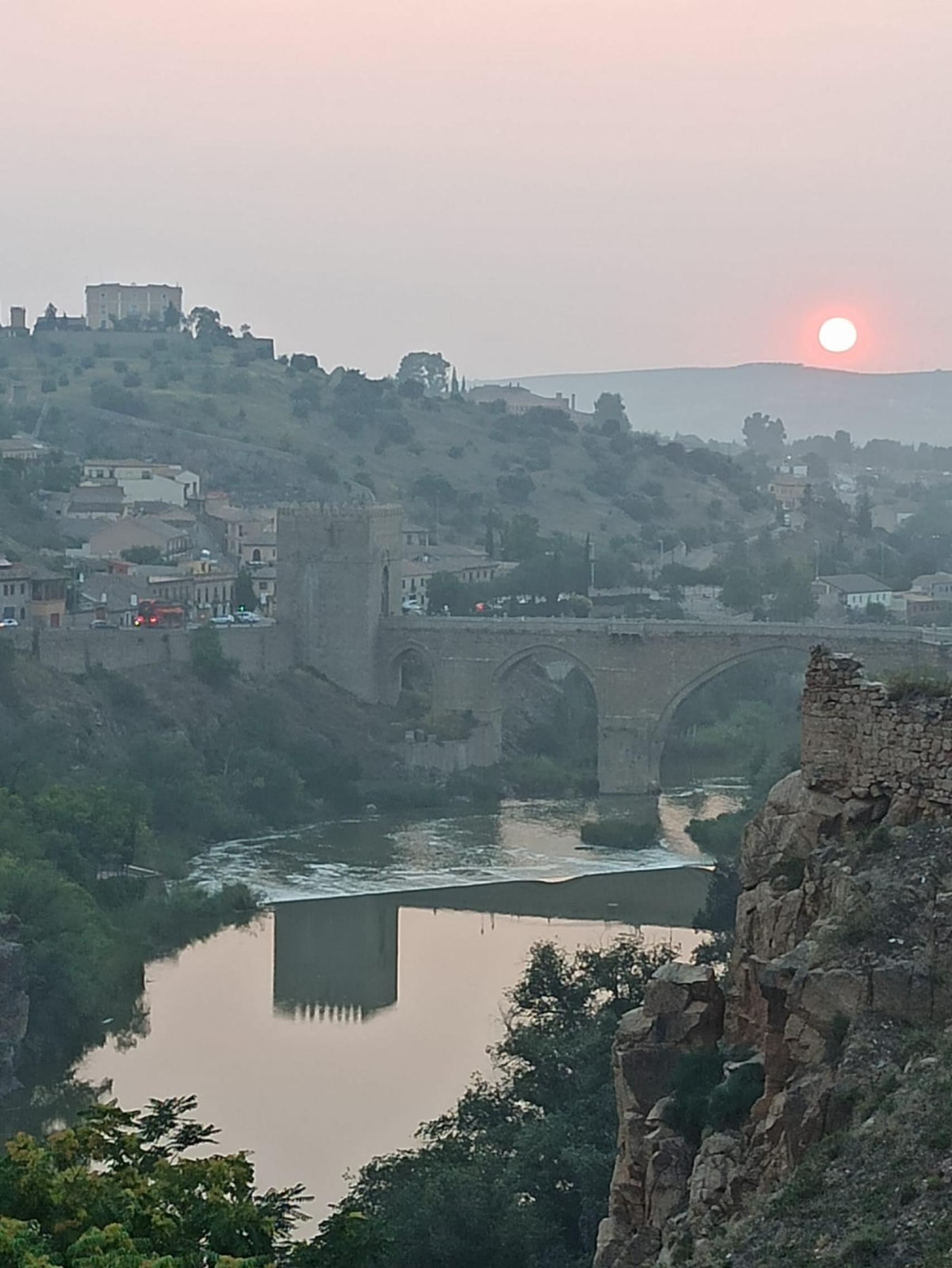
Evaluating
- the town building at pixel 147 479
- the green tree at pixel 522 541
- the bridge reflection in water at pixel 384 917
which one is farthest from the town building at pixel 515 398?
the bridge reflection in water at pixel 384 917

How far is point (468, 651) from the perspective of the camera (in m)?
33.4

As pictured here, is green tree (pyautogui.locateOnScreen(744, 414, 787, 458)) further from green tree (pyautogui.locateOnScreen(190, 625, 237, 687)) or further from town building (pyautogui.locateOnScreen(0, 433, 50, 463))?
green tree (pyautogui.locateOnScreen(190, 625, 237, 687))

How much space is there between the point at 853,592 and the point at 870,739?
1518 inches

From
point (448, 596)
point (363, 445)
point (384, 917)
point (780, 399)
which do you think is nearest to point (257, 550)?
point (448, 596)

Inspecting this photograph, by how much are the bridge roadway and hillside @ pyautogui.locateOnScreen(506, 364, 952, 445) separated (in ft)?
408

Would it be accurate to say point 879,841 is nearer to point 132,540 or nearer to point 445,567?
point 132,540

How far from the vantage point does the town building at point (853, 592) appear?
44.0m

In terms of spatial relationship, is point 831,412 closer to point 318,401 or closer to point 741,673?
point 318,401

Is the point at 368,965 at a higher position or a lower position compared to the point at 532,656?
lower

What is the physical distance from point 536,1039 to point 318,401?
4532 centimetres

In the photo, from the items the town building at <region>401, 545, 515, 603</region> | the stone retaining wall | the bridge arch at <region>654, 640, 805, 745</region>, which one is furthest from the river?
the town building at <region>401, 545, 515, 603</region>

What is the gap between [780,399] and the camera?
169 m

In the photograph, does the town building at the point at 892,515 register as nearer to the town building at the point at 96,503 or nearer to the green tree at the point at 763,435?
the town building at the point at 96,503

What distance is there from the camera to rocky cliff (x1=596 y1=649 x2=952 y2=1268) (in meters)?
5.12
